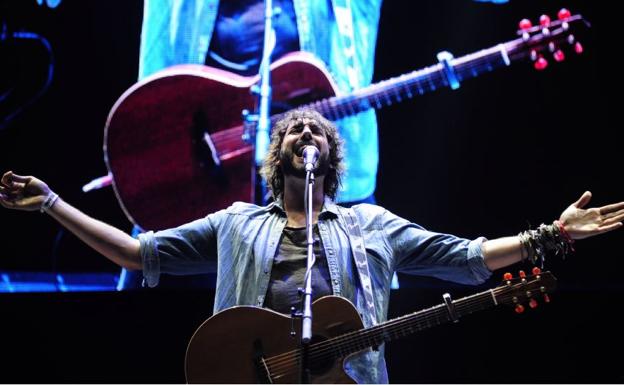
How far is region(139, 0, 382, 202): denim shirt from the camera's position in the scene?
3652mm

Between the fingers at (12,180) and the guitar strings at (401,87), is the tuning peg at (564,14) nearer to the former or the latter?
the guitar strings at (401,87)

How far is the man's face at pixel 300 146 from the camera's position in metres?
2.71

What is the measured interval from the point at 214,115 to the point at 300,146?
1027 millimetres

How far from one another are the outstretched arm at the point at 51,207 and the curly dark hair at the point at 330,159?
79 cm

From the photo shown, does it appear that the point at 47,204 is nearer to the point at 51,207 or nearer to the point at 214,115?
the point at 51,207

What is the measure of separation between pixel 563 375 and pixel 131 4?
3215mm

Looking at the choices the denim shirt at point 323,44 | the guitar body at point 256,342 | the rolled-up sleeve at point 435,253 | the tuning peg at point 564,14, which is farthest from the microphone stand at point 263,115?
the tuning peg at point 564,14

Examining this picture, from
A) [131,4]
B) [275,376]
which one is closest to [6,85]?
[131,4]

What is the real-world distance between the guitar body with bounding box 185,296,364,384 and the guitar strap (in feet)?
0.68

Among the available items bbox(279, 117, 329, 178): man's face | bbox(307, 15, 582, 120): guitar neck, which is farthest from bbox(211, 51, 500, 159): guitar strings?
bbox(279, 117, 329, 178): man's face

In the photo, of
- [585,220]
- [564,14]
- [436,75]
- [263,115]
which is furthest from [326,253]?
[564,14]

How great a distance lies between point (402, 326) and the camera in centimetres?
230

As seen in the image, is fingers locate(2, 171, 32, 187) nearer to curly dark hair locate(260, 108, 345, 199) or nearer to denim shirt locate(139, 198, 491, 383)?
denim shirt locate(139, 198, 491, 383)

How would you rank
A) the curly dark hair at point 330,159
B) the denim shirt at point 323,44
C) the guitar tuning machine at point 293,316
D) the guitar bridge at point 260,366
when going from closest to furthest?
the guitar tuning machine at point 293,316
the guitar bridge at point 260,366
the curly dark hair at point 330,159
the denim shirt at point 323,44
